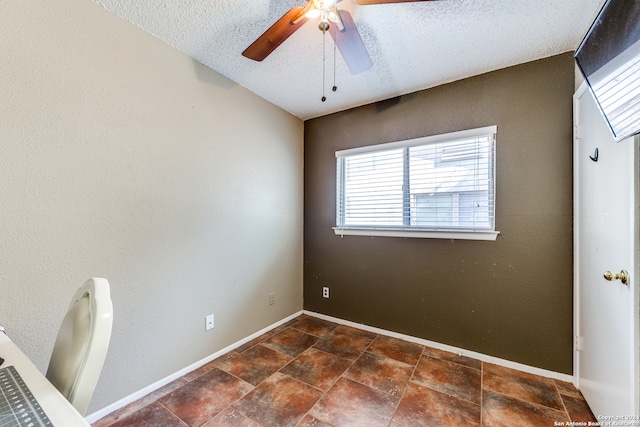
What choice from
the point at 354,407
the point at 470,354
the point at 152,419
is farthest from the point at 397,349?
the point at 152,419

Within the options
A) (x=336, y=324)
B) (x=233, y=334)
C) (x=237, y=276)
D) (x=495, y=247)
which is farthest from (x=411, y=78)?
(x=233, y=334)

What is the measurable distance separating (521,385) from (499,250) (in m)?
0.94

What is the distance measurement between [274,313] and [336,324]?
2.23 ft

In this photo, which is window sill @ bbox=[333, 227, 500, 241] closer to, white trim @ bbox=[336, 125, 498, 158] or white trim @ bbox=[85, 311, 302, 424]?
white trim @ bbox=[336, 125, 498, 158]

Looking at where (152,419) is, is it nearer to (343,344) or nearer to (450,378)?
(343,344)

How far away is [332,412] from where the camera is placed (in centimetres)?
156

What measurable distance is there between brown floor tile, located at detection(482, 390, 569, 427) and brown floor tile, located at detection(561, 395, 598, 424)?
0.05m

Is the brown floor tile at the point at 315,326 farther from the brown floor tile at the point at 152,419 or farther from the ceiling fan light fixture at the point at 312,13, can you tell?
the ceiling fan light fixture at the point at 312,13

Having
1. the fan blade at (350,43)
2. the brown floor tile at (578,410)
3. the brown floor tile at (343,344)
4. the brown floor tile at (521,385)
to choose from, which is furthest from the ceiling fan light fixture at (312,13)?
the brown floor tile at (578,410)

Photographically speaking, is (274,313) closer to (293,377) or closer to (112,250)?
(293,377)

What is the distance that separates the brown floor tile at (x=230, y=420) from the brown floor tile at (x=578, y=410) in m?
1.83

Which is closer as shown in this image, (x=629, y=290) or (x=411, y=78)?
(x=629, y=290)

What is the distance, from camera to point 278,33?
139cm

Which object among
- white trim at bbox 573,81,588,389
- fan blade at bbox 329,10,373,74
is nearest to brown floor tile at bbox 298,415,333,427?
white trim at bbox 573,81,588,389
